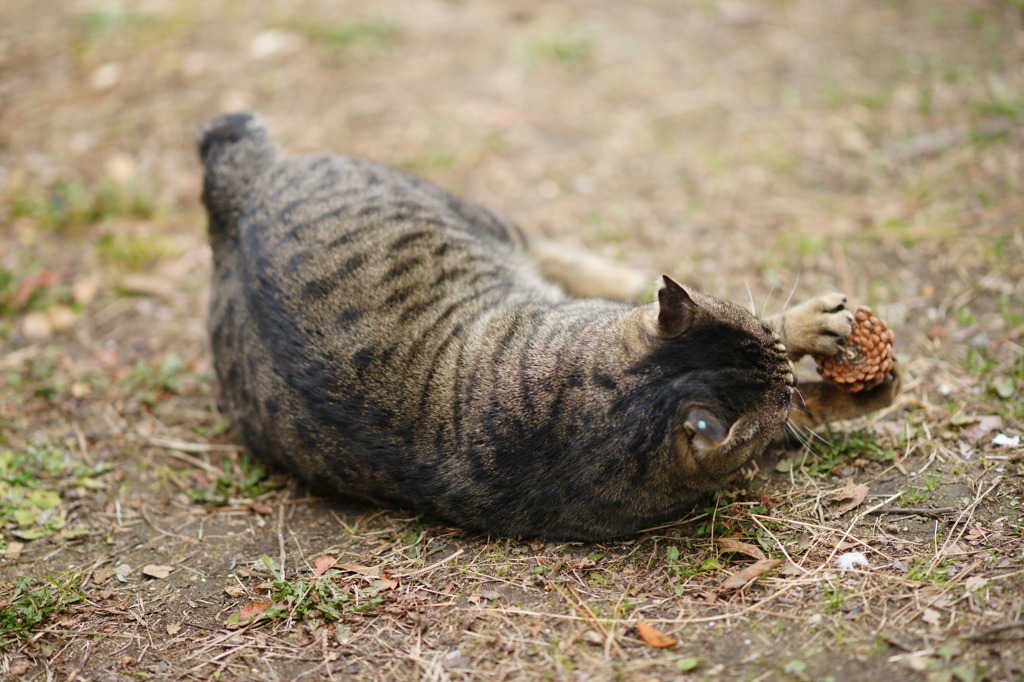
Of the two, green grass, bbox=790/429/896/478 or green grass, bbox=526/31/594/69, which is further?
green grass, bbox=526/31/594/69

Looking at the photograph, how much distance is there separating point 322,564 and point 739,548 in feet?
5.23

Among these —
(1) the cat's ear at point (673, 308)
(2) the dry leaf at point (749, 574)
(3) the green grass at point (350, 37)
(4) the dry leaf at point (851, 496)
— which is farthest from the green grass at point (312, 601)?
(3) the green grass at point (350, 37)

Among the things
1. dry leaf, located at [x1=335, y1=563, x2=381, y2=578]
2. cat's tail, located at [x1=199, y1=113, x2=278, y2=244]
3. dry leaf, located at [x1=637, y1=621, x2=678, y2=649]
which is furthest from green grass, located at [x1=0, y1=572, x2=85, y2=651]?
dry leaf, located at [x1=637, y1=621, x2=678, y2=649]

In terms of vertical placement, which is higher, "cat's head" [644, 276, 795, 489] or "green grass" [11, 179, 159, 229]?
"green grass" [11, 179, 159, 229]

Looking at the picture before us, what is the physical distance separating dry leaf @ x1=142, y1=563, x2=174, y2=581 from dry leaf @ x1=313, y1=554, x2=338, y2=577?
62 centimetres

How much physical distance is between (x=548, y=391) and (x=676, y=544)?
0.75m

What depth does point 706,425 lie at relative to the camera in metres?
2.82

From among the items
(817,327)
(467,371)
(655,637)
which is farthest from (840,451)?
(467,371)

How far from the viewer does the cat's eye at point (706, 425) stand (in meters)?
2.81

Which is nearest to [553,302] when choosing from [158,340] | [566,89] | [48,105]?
[158,340]

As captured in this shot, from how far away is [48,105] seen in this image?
6.84 m

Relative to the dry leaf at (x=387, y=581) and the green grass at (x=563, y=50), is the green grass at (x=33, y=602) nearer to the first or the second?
the dry leaf at (x=387, y=581)

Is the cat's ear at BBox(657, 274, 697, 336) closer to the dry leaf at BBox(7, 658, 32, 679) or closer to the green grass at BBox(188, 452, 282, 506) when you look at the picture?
the green grass at BBox(188, 452, 282, 506)

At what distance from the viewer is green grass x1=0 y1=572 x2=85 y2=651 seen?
122 inches
